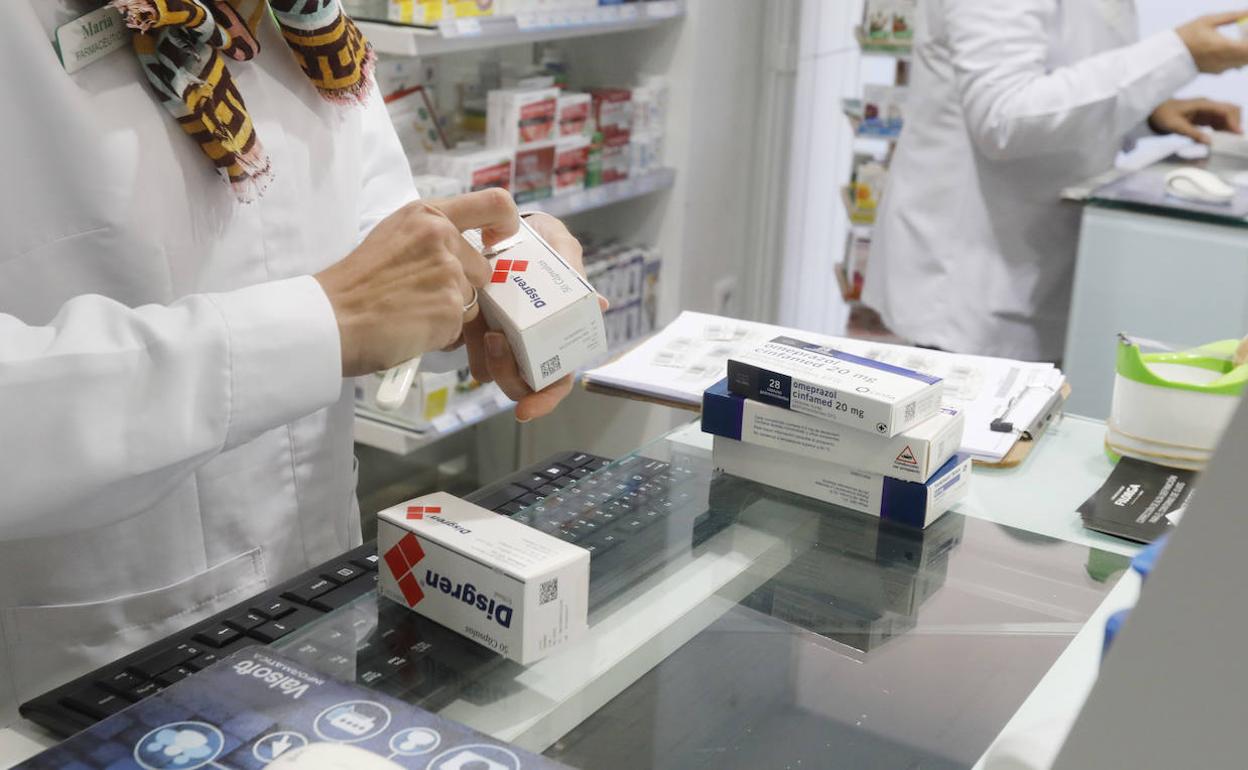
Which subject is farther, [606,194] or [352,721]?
[606,194]

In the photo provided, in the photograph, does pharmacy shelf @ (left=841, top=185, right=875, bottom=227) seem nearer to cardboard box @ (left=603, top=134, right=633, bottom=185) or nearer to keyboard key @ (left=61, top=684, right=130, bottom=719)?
cardboard box @ (left=603, top=134, right=633, bottom=185)

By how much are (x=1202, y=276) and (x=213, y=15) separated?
213 cm

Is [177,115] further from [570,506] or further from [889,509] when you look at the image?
[889,509]

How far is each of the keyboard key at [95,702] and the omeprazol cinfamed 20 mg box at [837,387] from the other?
2.03ft

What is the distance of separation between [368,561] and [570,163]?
2300mm

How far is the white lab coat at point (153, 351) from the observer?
3.06 feet

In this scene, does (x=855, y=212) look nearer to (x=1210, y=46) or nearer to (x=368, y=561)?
(x=1210, y=46)

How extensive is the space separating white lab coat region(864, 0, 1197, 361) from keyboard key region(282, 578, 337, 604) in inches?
79.7

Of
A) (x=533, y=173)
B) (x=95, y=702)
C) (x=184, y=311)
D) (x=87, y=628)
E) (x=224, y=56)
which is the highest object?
(x=224, y=56)

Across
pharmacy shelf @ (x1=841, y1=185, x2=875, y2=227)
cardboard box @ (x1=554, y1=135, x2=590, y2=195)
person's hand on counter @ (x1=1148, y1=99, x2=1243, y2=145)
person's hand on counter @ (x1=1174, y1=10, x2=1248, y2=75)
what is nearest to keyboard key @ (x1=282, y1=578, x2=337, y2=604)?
cardboard box @ (x1=554, y1=135, x2=590, y2=195)

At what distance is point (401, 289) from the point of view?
1073mm

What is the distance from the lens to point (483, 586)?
0.88 m

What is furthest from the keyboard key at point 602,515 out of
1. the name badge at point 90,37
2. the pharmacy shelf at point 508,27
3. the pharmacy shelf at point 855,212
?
the pharmacy shelf at point 855,212

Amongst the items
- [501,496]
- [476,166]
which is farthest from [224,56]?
[476,166]
